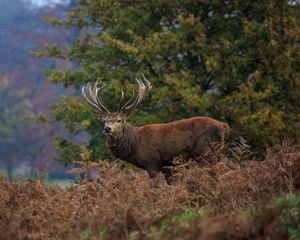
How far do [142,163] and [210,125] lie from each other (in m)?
1.50

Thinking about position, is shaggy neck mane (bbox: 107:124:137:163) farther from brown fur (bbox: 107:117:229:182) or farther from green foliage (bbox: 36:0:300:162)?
green foliage (bbox: 36:0:300:162)

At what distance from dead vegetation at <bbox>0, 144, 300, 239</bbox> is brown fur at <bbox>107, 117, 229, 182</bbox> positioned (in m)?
2.88

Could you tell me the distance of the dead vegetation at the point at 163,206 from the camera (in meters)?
8.20

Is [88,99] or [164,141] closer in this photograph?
[164,141]

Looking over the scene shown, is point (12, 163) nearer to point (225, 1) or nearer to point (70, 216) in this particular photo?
point (225, 1)

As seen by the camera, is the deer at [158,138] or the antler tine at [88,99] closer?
the deer at [158,138]

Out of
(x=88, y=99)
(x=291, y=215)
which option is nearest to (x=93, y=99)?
(x=88, y=99)

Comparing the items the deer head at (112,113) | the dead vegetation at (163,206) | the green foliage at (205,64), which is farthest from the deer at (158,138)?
the green foliage at (205,64)

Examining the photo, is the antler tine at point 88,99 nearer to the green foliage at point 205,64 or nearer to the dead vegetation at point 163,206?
the dead vegetation at point 163,206

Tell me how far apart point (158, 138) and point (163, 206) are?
6276mm

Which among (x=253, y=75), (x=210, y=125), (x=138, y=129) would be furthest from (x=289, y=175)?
(x=253, y=75)

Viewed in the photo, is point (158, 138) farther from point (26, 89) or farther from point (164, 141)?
point (26, 89)

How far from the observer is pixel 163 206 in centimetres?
966

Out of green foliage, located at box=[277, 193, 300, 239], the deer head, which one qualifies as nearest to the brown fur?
the deer head
